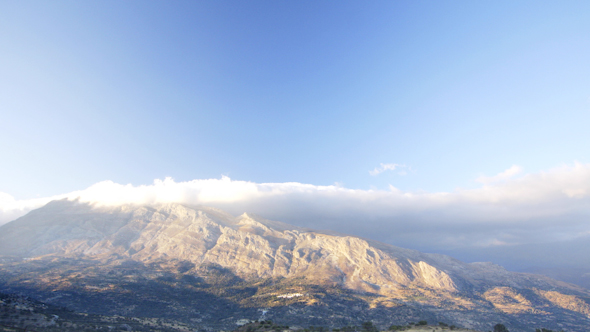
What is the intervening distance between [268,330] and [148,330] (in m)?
66.4

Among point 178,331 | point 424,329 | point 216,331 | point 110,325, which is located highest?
point 424,329

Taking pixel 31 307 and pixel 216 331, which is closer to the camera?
pixel 31 307

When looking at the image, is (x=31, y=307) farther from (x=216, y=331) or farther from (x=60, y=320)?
(x=216, y=331)

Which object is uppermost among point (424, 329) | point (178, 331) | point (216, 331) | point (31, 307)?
point (424, 329)

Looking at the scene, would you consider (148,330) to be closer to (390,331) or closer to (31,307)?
(31,307)

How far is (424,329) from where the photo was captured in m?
89.2

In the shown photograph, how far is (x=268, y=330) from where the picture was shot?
331 ft

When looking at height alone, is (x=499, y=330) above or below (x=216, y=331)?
above

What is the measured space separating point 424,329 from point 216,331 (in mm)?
150270

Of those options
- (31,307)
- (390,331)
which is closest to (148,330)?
(31,307)

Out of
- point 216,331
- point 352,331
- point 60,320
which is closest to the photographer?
point 60,320

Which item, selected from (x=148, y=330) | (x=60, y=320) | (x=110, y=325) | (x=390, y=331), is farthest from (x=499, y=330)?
(x=60, y=320)

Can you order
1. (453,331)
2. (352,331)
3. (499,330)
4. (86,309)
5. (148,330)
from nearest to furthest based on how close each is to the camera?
(453,331) < (499,330) < (352,331) < (148,330) < (86,309)

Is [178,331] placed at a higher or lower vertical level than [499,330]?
lower
